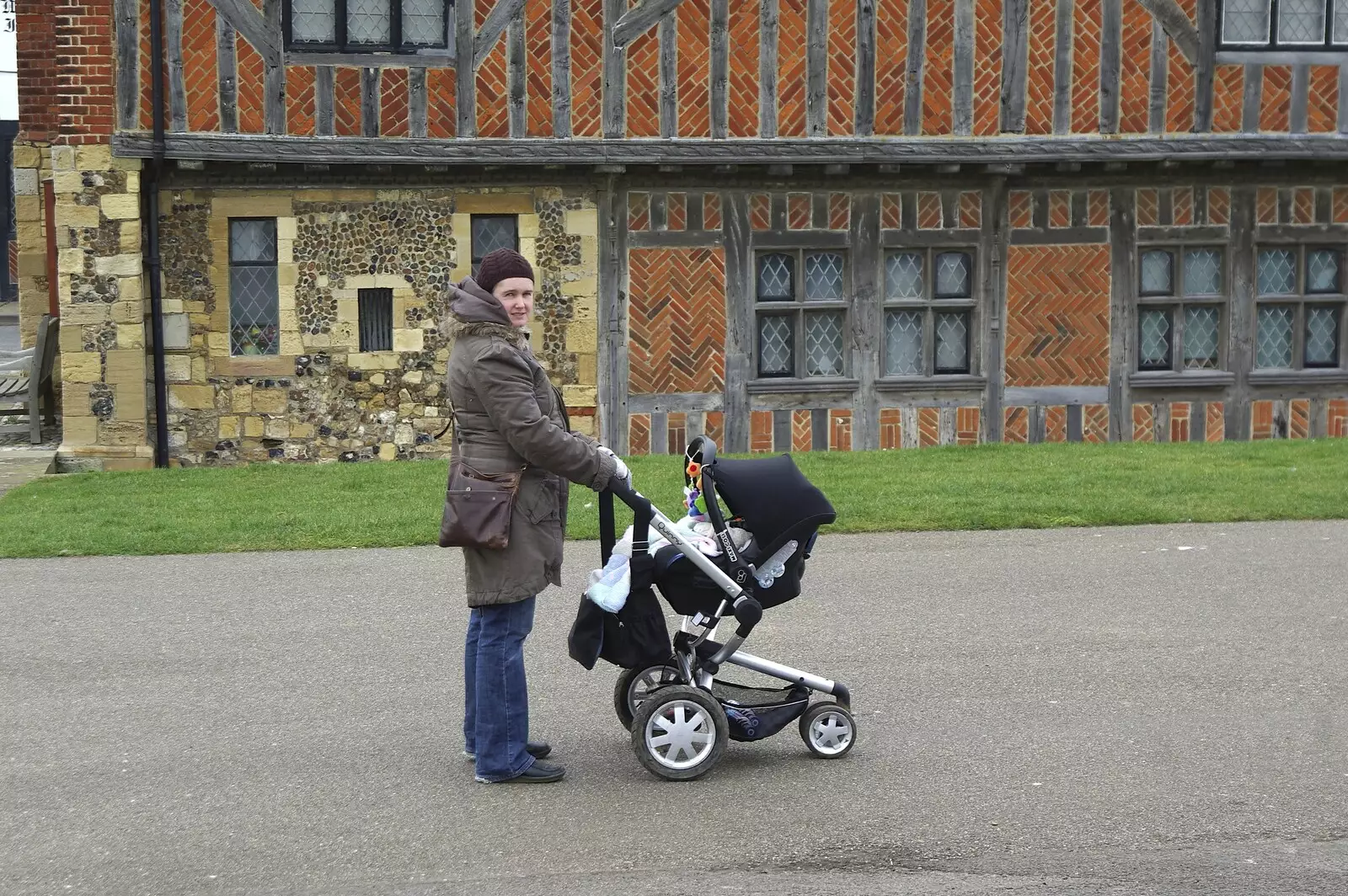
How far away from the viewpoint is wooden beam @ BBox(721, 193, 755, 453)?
51.1 ft

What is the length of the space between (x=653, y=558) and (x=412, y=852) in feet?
4.40

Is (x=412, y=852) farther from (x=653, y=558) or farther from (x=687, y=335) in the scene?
(x=687, y=335)

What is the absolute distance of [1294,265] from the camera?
16609 mm

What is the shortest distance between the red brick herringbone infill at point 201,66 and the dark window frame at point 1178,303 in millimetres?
8856

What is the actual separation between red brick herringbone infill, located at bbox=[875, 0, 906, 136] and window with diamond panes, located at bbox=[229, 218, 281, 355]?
572 cm

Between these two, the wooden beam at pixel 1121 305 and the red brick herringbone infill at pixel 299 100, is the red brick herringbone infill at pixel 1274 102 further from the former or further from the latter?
the red brick herringbone infill at pixel 299 100

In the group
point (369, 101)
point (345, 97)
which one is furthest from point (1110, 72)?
point (345, 97)

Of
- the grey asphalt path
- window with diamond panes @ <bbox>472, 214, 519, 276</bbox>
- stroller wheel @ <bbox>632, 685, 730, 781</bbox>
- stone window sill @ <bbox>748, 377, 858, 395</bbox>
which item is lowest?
the grey asphalt path

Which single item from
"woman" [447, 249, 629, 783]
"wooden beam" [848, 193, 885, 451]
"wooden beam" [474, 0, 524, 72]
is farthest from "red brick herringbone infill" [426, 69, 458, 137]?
"woman" [447, 249, 629, 783]

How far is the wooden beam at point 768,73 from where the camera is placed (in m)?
15.1

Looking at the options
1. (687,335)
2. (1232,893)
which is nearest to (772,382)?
(687,335)

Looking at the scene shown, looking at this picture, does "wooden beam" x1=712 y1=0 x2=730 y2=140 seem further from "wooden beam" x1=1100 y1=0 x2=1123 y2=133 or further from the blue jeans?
the blue jeans

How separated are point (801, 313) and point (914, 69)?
251cm

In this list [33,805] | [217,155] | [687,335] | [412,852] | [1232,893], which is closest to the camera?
[1232,893]
